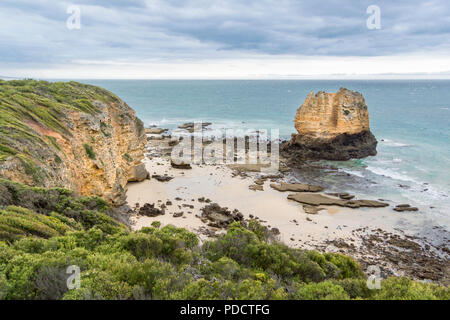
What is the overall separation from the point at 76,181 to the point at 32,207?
7341 mm

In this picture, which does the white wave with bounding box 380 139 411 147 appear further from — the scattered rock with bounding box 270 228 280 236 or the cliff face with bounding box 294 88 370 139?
the scattered rock with bounding box 270 228 280 236

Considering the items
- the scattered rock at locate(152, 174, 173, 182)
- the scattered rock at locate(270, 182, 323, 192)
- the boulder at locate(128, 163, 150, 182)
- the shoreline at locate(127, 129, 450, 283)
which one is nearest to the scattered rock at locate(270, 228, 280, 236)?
the shoreline at locate(127, 129, 450, 283)

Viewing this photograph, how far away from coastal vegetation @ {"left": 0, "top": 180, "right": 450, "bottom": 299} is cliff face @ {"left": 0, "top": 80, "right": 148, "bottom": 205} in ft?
9.70

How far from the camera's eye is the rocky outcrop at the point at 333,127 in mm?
42281

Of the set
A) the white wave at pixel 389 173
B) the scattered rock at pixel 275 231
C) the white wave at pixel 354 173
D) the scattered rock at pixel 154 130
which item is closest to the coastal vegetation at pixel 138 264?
the scattered rock at pixel 275 231

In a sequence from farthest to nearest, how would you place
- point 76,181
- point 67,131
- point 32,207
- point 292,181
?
point 292,181
point 67,131
point 76,181
point 32,207

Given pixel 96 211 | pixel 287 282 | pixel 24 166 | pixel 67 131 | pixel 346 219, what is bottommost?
pixel 346 219

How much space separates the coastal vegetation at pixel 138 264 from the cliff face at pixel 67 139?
2.96 m

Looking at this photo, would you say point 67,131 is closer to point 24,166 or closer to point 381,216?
point 24,166

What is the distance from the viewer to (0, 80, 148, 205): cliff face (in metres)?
13.7

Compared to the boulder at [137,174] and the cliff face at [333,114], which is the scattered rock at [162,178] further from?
the cliff face at [333,114]

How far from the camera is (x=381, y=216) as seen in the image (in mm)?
25766

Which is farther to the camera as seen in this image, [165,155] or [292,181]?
[165,155]
